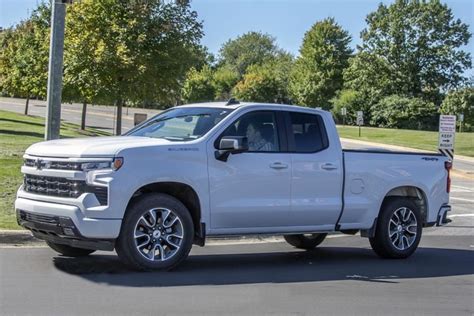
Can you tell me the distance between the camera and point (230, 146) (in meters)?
7.62

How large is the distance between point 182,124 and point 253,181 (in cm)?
117

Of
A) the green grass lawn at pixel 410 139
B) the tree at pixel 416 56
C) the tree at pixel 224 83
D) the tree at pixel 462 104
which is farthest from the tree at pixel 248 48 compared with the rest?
the green grass lawn at pixel 410 139

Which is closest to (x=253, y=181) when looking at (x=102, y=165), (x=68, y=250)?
(x=102, y=165)

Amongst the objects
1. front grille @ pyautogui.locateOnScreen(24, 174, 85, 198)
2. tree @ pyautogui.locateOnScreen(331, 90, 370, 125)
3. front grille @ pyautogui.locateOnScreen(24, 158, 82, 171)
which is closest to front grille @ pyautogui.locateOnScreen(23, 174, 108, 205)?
front grille @ pyautogui.locateOnScreen(24, 174, 85, 198)

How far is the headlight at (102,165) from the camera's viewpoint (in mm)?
7066

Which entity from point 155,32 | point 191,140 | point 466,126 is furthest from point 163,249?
point 466,126

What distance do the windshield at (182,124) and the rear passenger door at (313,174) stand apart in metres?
1.01

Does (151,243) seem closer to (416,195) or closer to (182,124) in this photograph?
(182,124)

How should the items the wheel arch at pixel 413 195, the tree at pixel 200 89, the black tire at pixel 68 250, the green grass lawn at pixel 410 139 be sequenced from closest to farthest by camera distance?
the black tire at pixel 68 250, the wheel arch at pixel 413 195, the green grass lawn at pixel 410 139, the tree at pixel 200 89

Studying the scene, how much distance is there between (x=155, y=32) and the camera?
61.2 ft

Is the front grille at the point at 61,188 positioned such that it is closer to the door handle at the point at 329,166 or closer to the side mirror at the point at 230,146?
the side mirror at the point at 230,146

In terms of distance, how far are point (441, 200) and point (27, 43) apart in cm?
3212

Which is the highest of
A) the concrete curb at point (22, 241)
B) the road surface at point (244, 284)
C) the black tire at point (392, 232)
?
the black tire at point (392, 232)

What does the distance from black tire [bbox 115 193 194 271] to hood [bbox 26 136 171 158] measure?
0.61 meters
